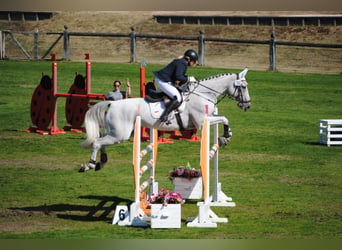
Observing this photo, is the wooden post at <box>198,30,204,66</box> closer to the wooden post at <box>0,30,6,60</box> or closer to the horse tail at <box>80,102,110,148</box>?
the wooden post at <box>0,30,6,60</box>

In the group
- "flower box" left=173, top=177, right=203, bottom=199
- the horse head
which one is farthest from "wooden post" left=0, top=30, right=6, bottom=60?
"flower box" left=173, top=177, right=203, bottom=199

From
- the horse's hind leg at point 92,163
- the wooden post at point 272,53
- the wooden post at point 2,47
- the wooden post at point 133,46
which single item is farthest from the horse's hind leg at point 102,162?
the wooden post at point 2,47

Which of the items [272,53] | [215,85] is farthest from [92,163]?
[272,53]

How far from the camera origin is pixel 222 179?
18516 mm

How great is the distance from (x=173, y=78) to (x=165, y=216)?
100 inches

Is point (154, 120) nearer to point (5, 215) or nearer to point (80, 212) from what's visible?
point (80, 212)

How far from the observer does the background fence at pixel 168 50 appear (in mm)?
40844

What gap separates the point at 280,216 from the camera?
14828 mm

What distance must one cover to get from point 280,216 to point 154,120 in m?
2.64

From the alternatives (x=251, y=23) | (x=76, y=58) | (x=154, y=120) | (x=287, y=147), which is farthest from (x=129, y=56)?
(x=154, y=120)

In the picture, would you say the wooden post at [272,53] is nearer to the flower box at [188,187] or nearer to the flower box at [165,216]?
the flower box at [188,187]

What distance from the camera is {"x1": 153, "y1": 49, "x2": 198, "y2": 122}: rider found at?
14.9 meters

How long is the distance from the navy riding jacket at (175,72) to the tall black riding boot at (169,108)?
330 mm

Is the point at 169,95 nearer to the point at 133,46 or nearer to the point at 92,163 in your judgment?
the point at 92,163
